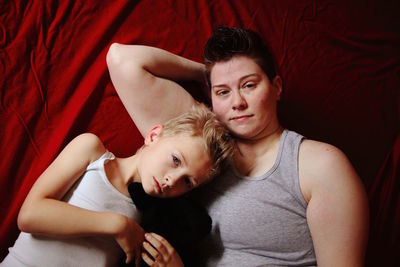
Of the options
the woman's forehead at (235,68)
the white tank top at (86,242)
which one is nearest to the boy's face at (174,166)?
the white tank top at (86,242)

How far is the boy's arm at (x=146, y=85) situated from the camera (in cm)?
113

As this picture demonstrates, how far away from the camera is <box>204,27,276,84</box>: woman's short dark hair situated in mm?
1090

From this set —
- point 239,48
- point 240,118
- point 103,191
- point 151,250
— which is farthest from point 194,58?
point 151,250

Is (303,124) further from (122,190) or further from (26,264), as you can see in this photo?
(26,264)

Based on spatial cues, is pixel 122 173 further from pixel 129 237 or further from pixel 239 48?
pixel 239 48

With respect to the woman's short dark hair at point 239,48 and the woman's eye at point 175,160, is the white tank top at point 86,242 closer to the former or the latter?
the woman's eye at point 175,160

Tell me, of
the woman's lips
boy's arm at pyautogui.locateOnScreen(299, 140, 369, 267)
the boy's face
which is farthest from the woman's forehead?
boy's arm at pyautogui.locateOnScreen(299, 140, 369, 267)

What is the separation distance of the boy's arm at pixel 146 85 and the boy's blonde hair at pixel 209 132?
0.09m

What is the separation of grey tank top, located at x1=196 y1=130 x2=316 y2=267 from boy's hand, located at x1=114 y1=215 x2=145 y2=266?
0.23 meters

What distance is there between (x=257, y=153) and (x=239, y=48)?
1.08ft

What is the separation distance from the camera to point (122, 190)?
1.03 m

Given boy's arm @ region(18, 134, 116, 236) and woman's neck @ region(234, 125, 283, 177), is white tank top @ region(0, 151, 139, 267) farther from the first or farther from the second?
woman's neck @ region(234, 125, 283, 177)

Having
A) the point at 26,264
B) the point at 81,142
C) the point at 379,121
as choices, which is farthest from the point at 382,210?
the point at 26,264

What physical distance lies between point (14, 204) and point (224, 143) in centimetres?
67
